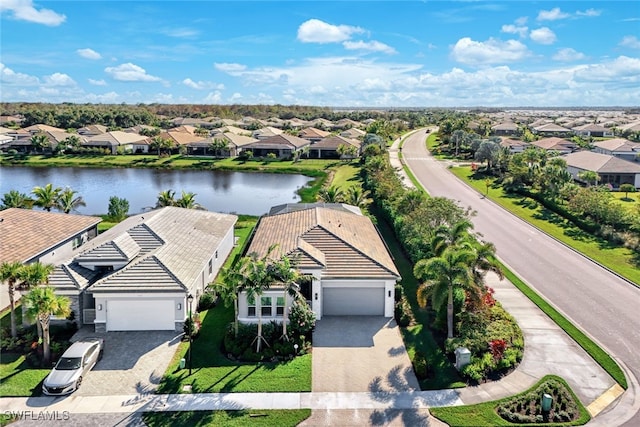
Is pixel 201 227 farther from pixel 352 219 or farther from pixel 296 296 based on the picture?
pixel 296 296

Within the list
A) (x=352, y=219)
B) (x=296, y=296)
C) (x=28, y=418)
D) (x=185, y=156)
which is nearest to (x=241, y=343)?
(x=296, y=296)

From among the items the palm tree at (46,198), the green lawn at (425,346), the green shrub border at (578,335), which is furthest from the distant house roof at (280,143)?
the green shrub border at (578,335)

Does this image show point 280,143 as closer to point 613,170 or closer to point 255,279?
point 613,170

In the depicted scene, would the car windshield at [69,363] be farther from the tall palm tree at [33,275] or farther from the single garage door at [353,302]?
the single garage door at [353,302]

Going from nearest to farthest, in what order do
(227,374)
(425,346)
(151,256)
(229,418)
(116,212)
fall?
1. (229,418)
2. (227,374)
3. (425,346)
4. (151,256)
5. (116,212)

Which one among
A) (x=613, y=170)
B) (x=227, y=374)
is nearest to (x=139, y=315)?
(x=227, y=374)

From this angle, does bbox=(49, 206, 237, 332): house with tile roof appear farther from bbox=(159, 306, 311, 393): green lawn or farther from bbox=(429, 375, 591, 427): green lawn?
bbox=(429, 375, 591, 427): green lawn
